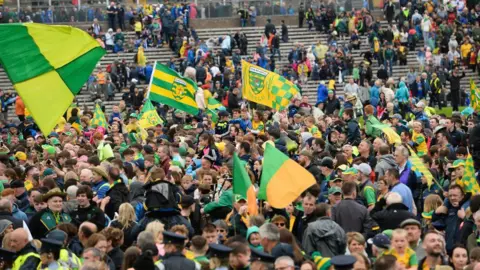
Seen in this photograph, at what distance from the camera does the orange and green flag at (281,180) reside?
51.0 ft

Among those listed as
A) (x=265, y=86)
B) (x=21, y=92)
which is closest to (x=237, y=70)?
(x=265, y=86)

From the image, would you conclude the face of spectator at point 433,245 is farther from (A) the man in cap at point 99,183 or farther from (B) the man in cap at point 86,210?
(A) the man in cap at point 99,183

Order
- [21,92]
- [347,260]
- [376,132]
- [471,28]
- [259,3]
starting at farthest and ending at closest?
1. [259,3]
2. [471,28]
3. [376,132]
4. [21,92]
5. [347,260]

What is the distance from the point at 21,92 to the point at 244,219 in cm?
482

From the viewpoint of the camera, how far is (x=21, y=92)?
19.2 meters

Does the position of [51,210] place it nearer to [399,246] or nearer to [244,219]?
[244,219]

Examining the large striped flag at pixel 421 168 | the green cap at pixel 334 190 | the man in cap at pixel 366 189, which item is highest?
the green cap at pixel 334 190

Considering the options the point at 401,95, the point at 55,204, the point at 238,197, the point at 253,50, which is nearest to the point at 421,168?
the point at 238,197

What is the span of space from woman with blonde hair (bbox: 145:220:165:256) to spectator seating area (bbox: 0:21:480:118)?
29431 millimetres

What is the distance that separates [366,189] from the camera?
665 inches

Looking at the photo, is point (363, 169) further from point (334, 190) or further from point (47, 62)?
point (47, 62)

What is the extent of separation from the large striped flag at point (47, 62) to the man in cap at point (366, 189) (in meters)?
4.40

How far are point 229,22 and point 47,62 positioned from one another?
33.0 metres

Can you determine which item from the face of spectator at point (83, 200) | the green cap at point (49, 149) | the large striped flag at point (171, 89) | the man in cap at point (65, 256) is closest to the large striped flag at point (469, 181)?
the face of spectator at point (83, 200)
